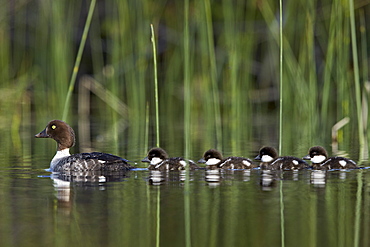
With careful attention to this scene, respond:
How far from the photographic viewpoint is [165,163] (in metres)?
7.53

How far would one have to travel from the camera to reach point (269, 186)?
630 cm

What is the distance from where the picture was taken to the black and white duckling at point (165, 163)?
7.45m

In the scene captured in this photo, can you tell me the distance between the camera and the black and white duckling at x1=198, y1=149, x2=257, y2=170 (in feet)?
24.8

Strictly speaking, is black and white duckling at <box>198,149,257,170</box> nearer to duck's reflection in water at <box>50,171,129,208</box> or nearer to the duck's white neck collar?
duck's reflection in water at <box>50,171,129,208</box>

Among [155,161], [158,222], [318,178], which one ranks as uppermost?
[155,161]

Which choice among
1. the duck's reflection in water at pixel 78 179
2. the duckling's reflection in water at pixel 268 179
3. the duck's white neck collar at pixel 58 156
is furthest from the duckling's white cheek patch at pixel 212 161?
the duck's white neck collar at pixel 58 156

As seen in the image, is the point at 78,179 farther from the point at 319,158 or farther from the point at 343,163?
the point at 343,163

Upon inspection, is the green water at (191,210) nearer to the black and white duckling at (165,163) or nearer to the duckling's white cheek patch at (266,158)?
the black and white duckling at (165,163)

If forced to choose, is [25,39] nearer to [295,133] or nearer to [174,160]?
[295,133]

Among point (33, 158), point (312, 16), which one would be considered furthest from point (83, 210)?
point (312, 16)

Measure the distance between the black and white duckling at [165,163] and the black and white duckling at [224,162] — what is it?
259 mm

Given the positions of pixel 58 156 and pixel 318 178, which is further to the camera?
pixel 58 156

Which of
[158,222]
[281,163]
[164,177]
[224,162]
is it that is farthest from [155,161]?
[158,222]

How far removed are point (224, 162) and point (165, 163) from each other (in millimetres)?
607
